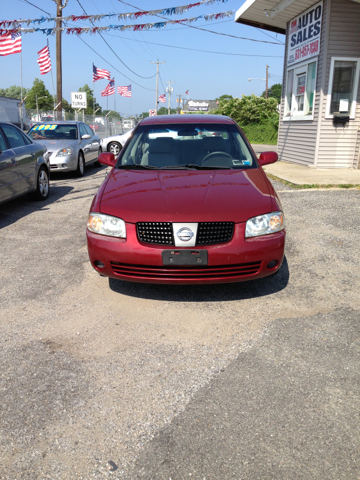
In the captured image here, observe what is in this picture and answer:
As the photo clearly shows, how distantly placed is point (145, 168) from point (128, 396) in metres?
2.61

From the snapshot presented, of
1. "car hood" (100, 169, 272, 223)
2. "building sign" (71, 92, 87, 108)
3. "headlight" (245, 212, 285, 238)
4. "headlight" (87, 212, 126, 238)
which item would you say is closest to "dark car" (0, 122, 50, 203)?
"car hood" (100, 169, 272, 223)

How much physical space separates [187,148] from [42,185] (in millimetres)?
4563

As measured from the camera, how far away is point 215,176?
13.4 ft

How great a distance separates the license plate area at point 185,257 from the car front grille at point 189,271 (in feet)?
0.21

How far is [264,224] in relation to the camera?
343cm

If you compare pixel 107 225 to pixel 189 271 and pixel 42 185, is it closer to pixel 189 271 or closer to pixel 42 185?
pixel 189 271

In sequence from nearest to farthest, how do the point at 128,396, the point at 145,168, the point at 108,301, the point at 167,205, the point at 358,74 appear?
the point at 128,396 → the point at 167,205 → the point at 108,301 → the point at 145,168 → the point at 358,74

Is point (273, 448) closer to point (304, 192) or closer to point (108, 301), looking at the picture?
point (108, 301)

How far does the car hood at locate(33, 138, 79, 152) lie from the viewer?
10705 millimetres

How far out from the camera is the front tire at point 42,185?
8.04m

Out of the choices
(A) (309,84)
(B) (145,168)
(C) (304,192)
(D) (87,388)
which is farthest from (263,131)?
(D) (87,388)

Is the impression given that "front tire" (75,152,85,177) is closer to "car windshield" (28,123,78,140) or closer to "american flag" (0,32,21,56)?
"car windshield" (28,123,78,140)

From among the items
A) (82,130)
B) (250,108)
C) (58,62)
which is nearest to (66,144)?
(82,130)

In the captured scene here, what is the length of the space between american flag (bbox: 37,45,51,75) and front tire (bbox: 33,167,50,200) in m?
16.4
